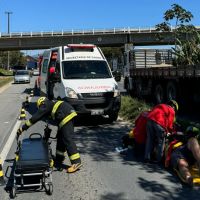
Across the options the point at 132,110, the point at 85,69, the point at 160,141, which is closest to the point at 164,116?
the point at 160,141

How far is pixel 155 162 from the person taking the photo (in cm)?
808

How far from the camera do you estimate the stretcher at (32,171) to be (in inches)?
250

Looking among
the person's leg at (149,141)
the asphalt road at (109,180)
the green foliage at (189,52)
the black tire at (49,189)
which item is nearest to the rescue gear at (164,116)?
the person's leg at (149,141)

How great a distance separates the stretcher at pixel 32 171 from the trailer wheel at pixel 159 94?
1126cm

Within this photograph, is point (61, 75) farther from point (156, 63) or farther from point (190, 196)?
point (156, 63)

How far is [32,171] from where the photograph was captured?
20.8 ft

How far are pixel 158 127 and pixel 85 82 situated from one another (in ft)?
17.7

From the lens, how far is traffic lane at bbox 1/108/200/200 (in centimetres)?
633

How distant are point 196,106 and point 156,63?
8034 mm

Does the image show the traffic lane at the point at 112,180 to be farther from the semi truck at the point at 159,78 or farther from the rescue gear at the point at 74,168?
the semi truck at the point at 159,78

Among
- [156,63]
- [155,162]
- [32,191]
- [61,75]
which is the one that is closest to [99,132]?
[61,75]

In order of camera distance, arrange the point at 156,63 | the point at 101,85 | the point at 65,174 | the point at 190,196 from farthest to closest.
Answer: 1. the point at 156,63
2. the point at 101,85
3. the point at 65,174
4. the point at 190,196

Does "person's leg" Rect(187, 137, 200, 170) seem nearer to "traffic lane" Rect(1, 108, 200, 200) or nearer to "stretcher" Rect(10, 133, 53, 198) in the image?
"traffic lane" Rect(1, 108, 200, 200)

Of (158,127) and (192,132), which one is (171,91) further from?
(192,132)
